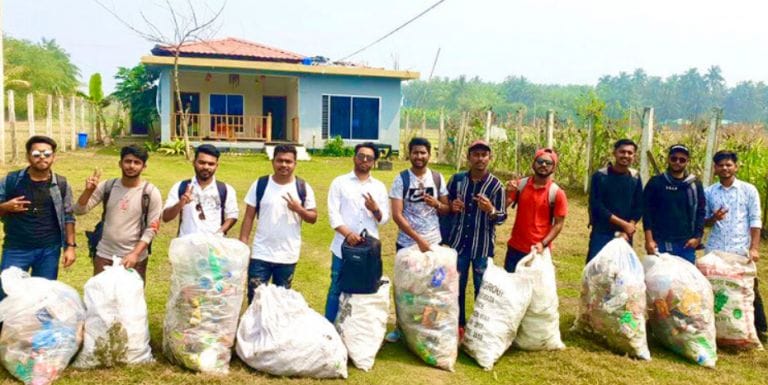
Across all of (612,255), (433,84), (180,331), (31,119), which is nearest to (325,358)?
(180,331)

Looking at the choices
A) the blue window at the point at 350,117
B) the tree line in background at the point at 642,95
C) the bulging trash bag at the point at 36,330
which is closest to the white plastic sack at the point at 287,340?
the bulging trash bag at the point at 36,330

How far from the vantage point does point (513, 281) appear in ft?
13.2

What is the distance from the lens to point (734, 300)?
4.32 meters

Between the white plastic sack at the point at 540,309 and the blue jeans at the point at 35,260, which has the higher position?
the blue jeans at the point at 35,260

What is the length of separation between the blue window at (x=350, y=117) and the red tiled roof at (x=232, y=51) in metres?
2.12

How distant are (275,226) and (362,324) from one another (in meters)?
0.80

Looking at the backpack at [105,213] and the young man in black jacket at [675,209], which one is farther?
the young man in black jacket at [675,209]

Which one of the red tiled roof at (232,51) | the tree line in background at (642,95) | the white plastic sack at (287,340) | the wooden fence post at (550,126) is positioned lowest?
the white plastic sack at (287,340)

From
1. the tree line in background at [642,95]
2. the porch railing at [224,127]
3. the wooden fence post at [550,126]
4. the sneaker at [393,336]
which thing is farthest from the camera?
the tree line in background at [642,95]

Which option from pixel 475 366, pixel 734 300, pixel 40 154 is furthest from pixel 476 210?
pixel 40 154

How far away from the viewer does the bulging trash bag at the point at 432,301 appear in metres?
3.90

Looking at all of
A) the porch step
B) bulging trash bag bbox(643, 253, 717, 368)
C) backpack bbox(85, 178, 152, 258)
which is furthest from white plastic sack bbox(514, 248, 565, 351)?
the porch step

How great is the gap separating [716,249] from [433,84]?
81.3m

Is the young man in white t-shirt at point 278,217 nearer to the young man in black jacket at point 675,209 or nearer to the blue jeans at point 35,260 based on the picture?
the blue jeans at point 35,260
